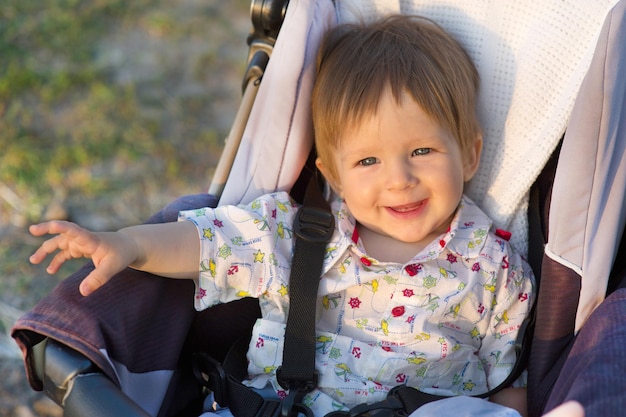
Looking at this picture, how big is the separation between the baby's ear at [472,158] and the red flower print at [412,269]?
0.74 feet

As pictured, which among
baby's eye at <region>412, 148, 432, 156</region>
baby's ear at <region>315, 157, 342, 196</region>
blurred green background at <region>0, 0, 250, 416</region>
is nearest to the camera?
baby's eye at <region>412, 148, 432, 156</region>

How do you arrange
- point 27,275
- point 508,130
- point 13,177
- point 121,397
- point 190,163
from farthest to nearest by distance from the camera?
point 190,163, point 13,177, point 27,275, point 508,130, point 121,397

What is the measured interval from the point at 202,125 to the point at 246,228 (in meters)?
1.75

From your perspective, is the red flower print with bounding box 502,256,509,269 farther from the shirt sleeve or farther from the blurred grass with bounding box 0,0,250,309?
the blurred grass with bounding box 0,0,250,309

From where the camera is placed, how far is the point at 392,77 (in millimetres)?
1530

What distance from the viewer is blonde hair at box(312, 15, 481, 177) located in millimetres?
1527

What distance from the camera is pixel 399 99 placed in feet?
4.96

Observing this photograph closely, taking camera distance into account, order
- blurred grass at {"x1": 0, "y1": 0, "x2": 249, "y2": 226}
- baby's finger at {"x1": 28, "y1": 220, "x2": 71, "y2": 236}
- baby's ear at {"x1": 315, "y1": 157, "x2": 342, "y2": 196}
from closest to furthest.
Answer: baby's finger at {"x1": 28, "y1": 220, "x2": 71, "y2": 236}
baby's ear at {"x1": 315, "y1": 157, "x2": 342, "y2": 196}
blurred grass at {"x1": 0, "y1": 0, "x2": 249, "y2": 226}

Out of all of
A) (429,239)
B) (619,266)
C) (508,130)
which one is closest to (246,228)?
(429,239)

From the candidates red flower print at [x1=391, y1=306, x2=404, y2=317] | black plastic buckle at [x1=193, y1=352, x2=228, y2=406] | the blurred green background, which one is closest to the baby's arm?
black plastic buckle at [x1=193, y1=352, x2=228, y2=406]

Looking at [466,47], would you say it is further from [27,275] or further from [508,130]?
[27,275]

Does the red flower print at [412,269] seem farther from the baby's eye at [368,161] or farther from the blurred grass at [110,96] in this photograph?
the blurred grass at [110,96]

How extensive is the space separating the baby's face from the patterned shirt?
0.21 ft

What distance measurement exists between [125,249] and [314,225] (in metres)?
0.39
